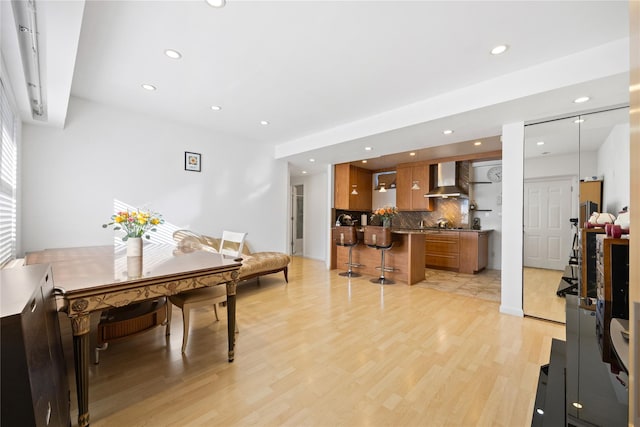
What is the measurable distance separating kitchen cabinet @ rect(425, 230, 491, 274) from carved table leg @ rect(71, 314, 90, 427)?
605cm

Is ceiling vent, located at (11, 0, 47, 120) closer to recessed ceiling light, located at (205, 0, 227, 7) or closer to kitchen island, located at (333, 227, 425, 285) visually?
recessed ceiling light, located at (205, 0, 227, 7)

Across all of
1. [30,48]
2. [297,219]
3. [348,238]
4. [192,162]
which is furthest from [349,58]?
[297,219]

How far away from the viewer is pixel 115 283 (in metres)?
1.62

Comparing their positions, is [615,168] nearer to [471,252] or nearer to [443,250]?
[471,252]

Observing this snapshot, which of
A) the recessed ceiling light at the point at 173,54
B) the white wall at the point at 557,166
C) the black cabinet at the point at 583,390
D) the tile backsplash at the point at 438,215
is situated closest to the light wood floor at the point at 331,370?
the black cabinet at the point at 583,390

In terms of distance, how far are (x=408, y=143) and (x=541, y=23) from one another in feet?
7.88

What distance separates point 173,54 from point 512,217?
13.6ft

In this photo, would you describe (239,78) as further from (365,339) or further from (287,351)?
(365,339)

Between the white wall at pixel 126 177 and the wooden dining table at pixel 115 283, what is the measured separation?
1.10 meters

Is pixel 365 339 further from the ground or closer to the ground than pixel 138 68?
closer to the ground

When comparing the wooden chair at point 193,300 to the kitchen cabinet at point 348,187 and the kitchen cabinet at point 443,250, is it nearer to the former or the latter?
the kitchen cabinet at point 348,187

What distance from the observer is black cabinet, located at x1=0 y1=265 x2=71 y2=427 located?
2.87 feet

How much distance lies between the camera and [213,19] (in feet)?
6.68

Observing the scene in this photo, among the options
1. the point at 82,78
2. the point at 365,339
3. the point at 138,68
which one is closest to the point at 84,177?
the point at 82,78
